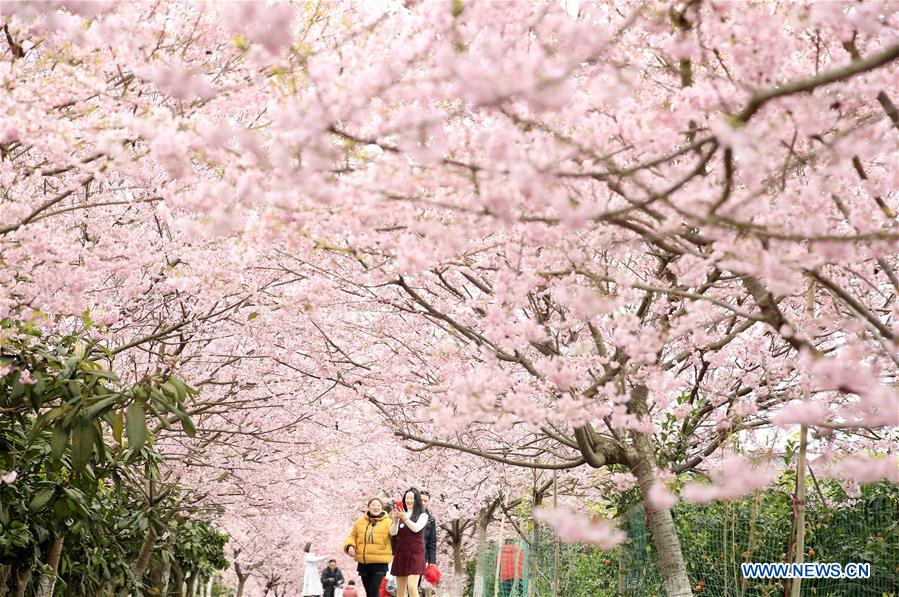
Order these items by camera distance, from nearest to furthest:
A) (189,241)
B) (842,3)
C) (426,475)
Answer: (842,3) → (189,241) → (426,475)

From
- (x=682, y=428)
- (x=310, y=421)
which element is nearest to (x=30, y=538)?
(x=310, y=421)

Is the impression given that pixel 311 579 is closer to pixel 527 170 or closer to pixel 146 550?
pixel 146 550

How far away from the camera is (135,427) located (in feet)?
18.9

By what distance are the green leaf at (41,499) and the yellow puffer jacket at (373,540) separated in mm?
3426

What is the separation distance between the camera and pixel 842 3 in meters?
3.42

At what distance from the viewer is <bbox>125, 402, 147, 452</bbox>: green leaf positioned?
573 centimetres

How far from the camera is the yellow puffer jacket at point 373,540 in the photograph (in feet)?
33.1

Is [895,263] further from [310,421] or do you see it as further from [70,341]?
[310,421]

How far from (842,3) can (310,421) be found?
10.2m

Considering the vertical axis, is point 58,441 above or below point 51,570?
above

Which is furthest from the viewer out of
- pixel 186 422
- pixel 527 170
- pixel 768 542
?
pixel 768 542

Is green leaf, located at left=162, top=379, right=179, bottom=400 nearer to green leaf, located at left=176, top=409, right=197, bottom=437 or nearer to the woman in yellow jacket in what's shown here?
green leaf, located at left=176, top=409, right=197, bottom=437

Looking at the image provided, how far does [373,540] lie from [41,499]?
12.2 feet

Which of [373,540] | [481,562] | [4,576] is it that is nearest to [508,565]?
[481,562]
